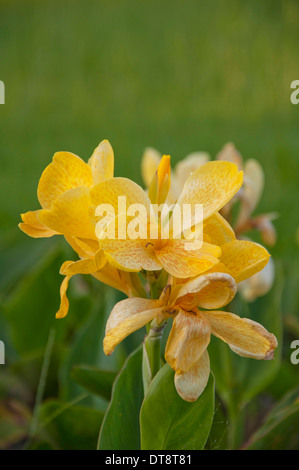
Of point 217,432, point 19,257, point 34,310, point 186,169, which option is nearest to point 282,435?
point 217,432

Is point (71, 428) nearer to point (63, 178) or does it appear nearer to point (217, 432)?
point (217, 432)

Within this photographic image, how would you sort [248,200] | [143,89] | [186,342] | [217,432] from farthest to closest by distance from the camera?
1. [143,89]
2. [248,200]
3. [217,432]
4. [186,342]

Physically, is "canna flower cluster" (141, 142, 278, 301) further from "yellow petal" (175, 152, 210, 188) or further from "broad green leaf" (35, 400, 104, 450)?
"broad green leaf" (35, 400, 104, 450)

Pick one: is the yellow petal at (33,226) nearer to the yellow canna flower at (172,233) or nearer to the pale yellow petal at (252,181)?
the yellow canna flower at (172,233)

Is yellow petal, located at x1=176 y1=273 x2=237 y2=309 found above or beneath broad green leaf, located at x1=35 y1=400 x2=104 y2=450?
above

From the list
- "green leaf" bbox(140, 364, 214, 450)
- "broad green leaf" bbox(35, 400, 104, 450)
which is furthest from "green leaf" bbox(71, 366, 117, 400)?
"green leaf" bbox(140, 364, 214, 450)

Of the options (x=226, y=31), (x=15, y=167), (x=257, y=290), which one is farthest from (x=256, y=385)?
(x=226, y=31)
